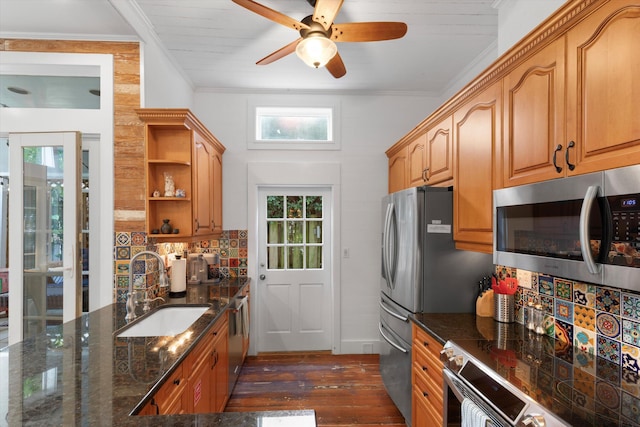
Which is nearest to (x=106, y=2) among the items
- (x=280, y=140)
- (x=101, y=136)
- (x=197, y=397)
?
(x=101, y=136)

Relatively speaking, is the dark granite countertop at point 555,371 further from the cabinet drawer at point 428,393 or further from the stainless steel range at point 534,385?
the cabinet drawer at point 428,393

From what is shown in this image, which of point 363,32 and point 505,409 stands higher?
point 363,32

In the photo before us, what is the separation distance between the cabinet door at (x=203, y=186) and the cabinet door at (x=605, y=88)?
2.36 m

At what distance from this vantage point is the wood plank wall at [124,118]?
2.30 m

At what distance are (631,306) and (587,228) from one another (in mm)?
608

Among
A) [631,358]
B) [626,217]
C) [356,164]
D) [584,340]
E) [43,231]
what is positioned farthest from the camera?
[356,164]

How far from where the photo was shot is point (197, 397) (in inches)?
67.7

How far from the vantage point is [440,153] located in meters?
2.34

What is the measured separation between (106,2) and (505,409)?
295 cm

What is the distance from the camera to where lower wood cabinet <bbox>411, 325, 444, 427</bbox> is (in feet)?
5.78

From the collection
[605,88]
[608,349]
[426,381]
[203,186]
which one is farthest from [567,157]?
[203,186]

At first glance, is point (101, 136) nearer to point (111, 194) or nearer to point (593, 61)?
A: point (111, 194)

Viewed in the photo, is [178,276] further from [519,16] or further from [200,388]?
[519,16]

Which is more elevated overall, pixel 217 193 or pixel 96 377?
pixel 217 193
